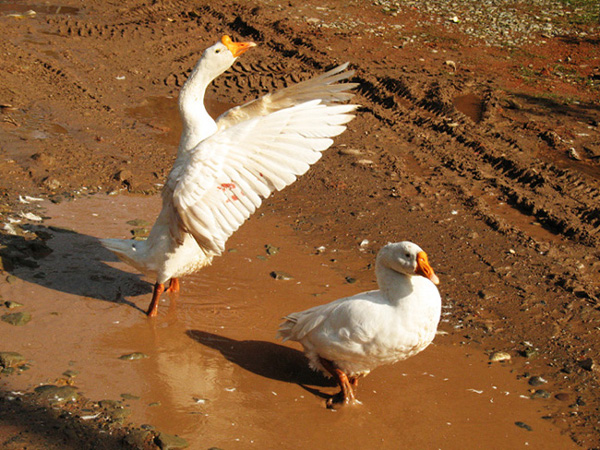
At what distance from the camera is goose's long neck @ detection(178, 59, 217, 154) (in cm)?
507

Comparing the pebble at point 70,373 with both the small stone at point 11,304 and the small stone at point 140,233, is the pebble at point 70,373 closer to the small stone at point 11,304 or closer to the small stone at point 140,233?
the small stone at point 11,304

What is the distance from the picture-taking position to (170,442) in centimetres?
376

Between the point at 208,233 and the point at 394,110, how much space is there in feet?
18.4

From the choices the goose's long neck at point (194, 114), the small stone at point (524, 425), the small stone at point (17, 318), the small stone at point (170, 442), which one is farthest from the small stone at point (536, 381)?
the small stone at point (17, 318)

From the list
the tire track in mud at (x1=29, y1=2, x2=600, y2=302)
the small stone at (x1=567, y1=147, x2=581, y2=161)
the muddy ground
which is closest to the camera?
the muddy ground

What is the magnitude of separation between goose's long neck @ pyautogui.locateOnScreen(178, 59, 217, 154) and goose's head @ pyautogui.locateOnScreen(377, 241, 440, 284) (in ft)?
6.12

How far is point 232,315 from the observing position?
5.34 meters

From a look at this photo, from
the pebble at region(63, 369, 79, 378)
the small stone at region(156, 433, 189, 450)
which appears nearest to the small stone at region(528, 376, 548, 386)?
the small stone at region(156, 433, 189, 450)

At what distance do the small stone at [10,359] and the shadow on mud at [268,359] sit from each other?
4.11 ft

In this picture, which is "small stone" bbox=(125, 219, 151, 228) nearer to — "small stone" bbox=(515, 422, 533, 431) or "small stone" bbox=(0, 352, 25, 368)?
"small stone" bbox=(0, 352, 25, 368)

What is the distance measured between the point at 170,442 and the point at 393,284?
1.70 meters

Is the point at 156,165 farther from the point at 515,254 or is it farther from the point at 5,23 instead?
the point at 5,23

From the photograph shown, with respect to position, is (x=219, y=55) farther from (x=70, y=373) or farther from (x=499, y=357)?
(x=499, y=357)

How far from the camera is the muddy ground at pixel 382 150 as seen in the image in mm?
5164
